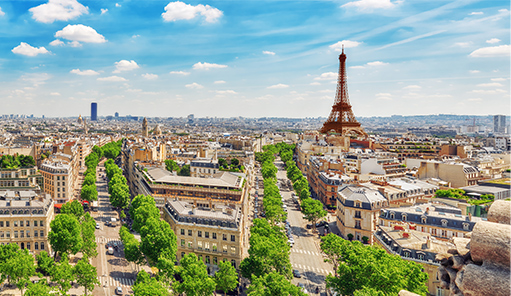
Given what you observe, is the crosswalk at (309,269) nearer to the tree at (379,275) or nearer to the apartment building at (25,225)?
the tree at (379,275)

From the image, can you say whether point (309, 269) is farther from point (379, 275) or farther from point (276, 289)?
point (276, 289)

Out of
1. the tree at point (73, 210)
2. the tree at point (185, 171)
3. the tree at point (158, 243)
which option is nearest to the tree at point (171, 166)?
the tree at point (185, 171)

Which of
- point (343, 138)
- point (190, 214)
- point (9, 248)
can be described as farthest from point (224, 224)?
point (343, 138)

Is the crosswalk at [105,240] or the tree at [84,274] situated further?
the crosswalk at [105,240]

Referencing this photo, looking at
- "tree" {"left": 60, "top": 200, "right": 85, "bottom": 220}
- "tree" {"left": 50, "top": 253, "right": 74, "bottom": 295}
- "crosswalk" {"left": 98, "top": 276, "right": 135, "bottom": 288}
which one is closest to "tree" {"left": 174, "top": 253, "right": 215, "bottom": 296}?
"crosswalk" {"left": 98, "top": 276, "right": 135, "bottom": 288}

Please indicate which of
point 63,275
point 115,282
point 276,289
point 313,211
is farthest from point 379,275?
point 313,211

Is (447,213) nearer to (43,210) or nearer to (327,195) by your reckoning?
(327,195)

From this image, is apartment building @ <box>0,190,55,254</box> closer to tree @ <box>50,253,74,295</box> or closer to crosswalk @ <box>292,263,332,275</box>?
tree @ <box>50,253,74,295</box>
